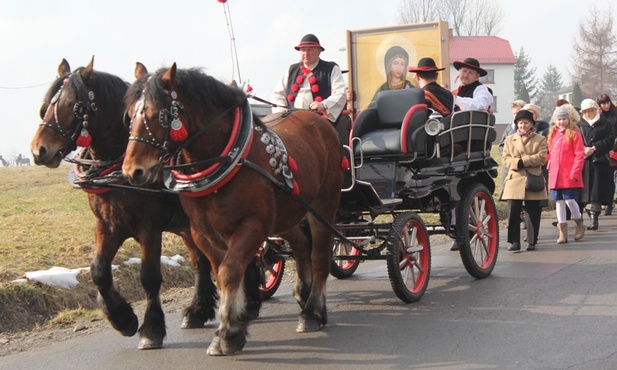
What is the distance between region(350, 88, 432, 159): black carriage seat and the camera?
7562mm

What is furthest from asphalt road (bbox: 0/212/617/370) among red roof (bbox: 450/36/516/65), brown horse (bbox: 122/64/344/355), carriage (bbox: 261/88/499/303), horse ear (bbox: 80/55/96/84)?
red roof (bbox: 450/36/516/65)

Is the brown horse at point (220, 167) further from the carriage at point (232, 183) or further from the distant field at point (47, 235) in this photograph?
the distant field at point (47, 235)

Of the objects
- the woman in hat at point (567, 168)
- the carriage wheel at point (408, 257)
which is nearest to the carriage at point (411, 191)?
the carriage wheel at point (408, 257)

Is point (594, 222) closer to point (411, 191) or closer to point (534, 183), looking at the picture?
point (534, 183)

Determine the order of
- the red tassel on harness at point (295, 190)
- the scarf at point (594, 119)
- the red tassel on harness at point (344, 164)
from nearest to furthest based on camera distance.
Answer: the red tassel on harness at point (295, 190)
the red tassel on harness at point (344, 164)
the scarf at point (594, 119)

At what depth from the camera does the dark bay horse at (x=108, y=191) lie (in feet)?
18.9

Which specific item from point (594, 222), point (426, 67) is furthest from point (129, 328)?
point (594, 222)

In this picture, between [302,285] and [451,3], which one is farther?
[451,3]

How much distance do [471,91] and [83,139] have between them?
5.02 m

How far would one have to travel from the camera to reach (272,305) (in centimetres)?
744

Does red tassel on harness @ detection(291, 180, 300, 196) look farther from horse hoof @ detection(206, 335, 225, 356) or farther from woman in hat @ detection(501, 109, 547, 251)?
woman in hat @ detection(501, 109, 547, 251)

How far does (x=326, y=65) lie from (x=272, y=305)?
2313 mm

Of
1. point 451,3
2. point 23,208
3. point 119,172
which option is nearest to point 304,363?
point 119,172

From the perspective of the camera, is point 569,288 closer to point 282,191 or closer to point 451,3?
point 282,191
